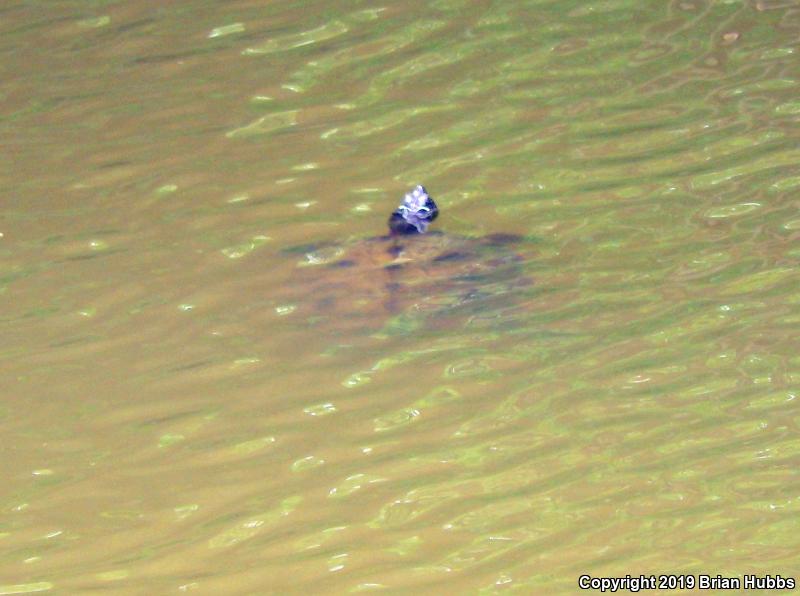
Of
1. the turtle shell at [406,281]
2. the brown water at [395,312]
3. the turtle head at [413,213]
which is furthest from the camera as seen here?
the turtle head at [413,213]

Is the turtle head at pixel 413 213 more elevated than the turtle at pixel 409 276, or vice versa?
the turtle head at pixel 413 213

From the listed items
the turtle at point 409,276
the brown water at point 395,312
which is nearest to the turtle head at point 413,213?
the turtle at point 409,276

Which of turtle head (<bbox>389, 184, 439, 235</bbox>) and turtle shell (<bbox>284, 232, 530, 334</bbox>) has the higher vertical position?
turtle head (<bbox>389, 184, 439, 235</bbox>)

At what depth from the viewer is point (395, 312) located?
4.26 metres

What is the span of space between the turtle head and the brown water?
0.50 feet

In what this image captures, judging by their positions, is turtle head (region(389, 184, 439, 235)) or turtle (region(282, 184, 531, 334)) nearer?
turtle (region(282, 184, 531, 334))

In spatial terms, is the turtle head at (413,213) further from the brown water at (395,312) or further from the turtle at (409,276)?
the brown water at (395,312)

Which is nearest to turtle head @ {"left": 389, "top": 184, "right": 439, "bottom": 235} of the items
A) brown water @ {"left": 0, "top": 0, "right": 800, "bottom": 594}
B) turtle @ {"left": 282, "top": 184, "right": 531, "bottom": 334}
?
turtle @ {"left": 282, "top": 184, "right": 531, "bottom": 334}

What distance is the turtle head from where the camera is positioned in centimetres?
465

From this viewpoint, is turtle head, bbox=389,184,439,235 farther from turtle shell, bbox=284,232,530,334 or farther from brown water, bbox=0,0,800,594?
brown water, bbox=0,0,800,594

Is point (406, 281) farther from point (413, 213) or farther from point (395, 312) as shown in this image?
point (413, 213)

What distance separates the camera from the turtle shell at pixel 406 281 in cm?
424

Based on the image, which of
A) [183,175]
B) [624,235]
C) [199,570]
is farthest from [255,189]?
[199,570]

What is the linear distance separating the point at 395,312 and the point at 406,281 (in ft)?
0.69
